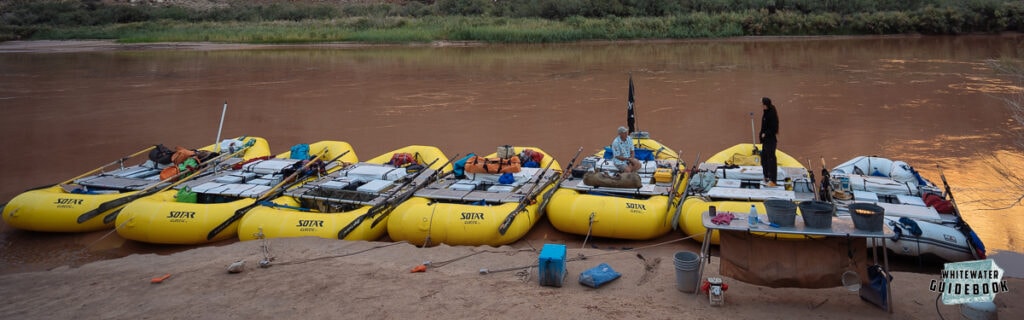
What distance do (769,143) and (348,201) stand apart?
467 cm

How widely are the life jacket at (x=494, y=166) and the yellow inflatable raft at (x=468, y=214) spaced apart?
231 mm

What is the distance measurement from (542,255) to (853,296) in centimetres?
228

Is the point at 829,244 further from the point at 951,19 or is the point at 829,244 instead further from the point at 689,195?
the point at 951,19

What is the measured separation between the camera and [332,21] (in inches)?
1587

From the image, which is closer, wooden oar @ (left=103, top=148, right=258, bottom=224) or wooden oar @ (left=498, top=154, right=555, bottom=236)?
wooden oar @ (left=498, top=154, right=555, bottom=236)

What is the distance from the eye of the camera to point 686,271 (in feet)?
16.8

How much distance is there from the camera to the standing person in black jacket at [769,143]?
25.2 ft

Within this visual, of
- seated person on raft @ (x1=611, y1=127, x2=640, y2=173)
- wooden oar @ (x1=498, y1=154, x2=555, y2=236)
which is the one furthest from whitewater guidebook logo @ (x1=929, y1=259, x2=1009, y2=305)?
seated person on raft @ (x1=611, y1=127, x2=640, y2=173)

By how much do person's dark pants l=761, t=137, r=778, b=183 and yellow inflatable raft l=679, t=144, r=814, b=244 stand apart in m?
0.12

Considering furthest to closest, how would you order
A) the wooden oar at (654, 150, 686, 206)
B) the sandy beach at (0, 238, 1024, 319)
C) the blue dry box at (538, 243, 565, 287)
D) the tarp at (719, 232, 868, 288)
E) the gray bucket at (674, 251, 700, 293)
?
1. the wooden oar at (654, 150, 686, 206)
2. the blue dry box at (538, 243, 565, 287)
3. the gray bucket at (674, 251, 700, 293)
4. the sandy beach at (0, 238, 1024, 319)
5. the tarp at (719, 232, 868, 288)

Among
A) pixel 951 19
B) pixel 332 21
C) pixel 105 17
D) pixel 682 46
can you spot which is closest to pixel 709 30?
pixel 682 46

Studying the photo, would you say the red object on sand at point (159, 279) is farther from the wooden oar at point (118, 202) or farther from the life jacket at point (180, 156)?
the life jacket at point (180, 156)

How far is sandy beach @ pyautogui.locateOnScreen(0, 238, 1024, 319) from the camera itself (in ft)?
16.2

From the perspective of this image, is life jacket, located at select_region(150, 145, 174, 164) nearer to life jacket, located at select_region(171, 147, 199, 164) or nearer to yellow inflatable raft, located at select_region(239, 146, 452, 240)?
life jacket, located at select_region(171, 147, 199, 164)
